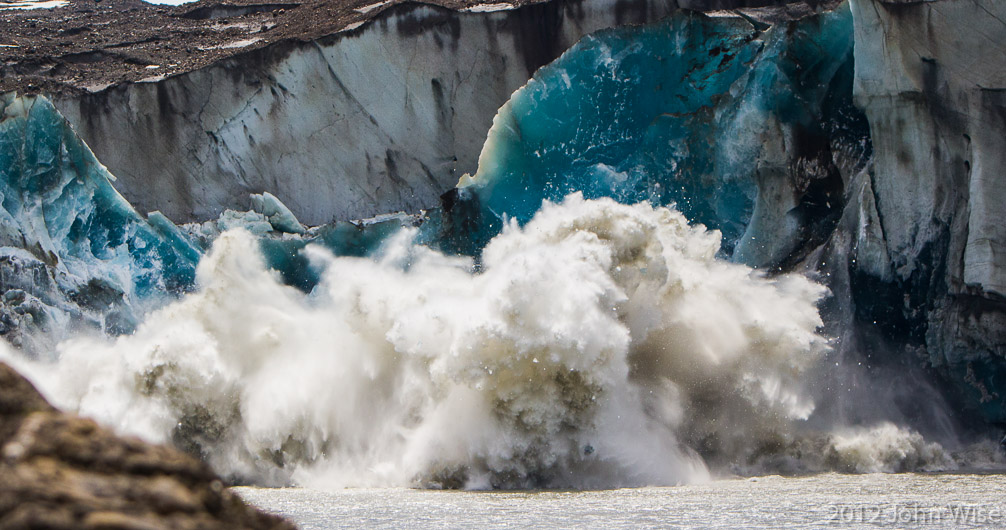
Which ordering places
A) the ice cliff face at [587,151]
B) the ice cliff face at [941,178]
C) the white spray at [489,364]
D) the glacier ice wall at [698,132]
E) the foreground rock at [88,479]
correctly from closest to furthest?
the foreground rock at [88,479] < the white spray at [489,364] < the ice cliff face at [941,178] < the ice cliff face at [587,151] < the glacier ice wall at [698,132]

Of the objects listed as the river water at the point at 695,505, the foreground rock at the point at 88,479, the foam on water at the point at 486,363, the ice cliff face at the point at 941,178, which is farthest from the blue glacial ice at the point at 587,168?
the foreground rock at the point at 88,479

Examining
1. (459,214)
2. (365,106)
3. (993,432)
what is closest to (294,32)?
(365,106)

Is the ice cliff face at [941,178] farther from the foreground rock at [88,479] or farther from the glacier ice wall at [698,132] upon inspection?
the foreground rock at [88,479]

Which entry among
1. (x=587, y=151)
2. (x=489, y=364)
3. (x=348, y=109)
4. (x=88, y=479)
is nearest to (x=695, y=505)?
(x=489, y=364)

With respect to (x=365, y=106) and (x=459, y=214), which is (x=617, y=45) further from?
→ (x=365, y=106)

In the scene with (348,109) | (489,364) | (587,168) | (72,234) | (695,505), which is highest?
(348,109)

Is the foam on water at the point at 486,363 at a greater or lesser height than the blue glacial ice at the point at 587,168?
lesser

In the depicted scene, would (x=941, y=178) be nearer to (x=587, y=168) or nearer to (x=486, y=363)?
(x=587, y=168)
